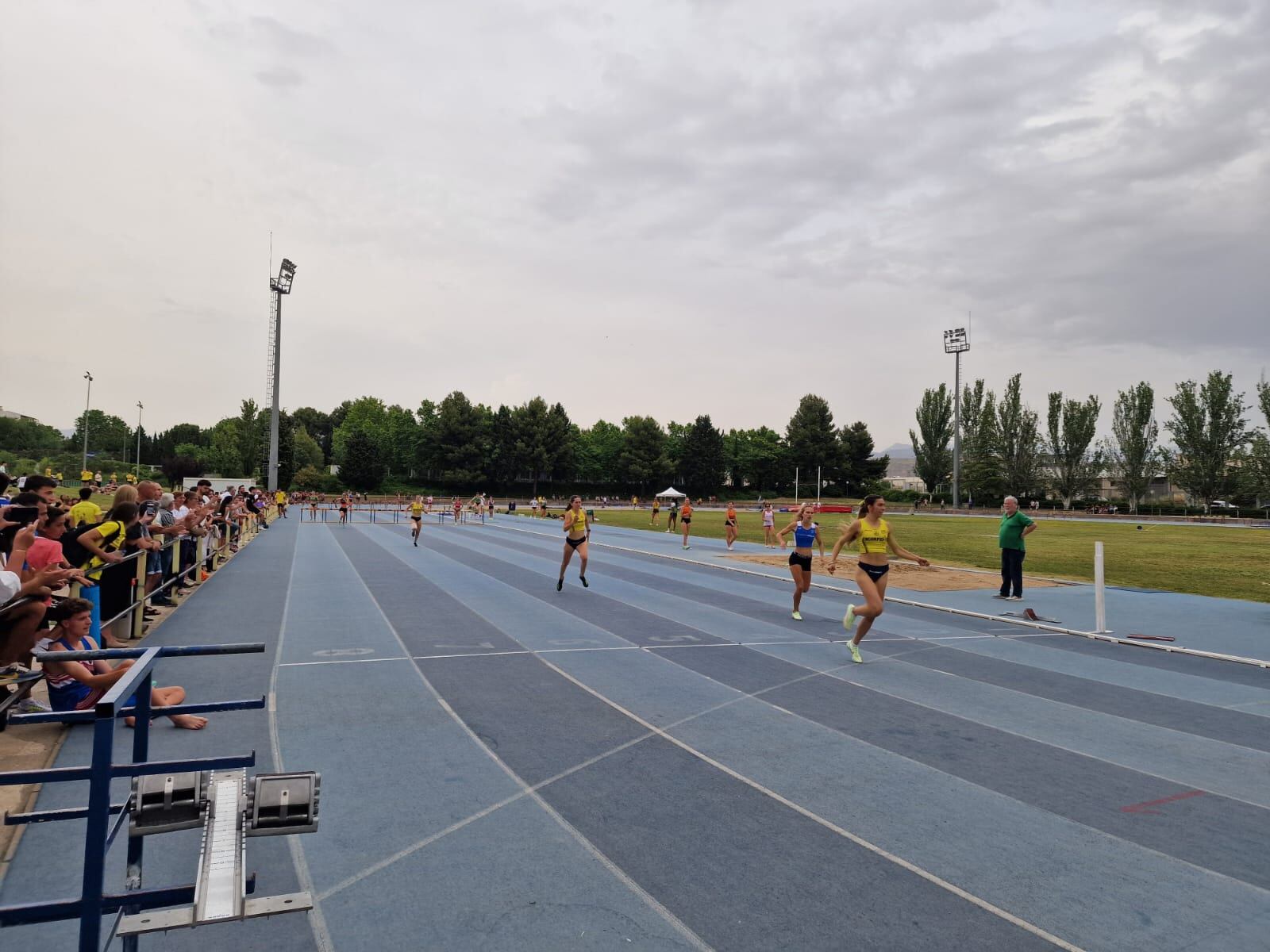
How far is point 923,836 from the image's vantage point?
4.61 meters

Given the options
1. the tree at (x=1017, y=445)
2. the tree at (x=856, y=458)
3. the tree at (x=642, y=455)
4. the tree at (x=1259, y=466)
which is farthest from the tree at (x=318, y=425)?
the tree at (x=1259, y=466)

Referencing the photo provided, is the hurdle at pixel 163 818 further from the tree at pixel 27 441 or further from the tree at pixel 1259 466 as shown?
the tree at pixel 27 441

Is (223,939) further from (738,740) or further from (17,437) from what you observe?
(17,437)

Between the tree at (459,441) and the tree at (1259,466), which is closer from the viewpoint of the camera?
the tree at (1259,466)

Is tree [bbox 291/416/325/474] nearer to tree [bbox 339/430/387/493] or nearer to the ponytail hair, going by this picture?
tree [bbox 339/430/387/493]

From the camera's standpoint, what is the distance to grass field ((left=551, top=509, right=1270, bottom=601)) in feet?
61.0

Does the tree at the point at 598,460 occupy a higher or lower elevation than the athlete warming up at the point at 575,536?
higher

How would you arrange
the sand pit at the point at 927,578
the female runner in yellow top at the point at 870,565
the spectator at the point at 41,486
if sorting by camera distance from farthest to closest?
the sand pit at the point at 927,578, the female runner in yellow top at the point at 870,565, the spectator at the point at 41,486

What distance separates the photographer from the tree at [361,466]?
89312 mm

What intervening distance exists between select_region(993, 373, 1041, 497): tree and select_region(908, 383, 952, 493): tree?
8.75 meters

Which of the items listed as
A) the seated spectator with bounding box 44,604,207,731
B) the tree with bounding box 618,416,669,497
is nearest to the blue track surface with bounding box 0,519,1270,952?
the seated spectator with bounding box 44,604,207,731

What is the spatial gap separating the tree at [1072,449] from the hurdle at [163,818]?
310 feet

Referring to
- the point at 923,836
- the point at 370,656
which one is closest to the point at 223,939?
the point at 923,836

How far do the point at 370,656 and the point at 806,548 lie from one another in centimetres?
664
